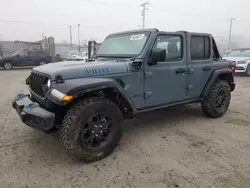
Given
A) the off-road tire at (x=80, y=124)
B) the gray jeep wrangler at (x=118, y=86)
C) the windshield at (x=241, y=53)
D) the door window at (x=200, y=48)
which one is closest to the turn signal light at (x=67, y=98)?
the gray jeep wrangler at (x=118, y=86)

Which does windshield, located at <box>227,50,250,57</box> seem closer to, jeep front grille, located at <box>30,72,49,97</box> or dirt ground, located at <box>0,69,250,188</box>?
dirt ground, located at <box>0,69,250,188</box>

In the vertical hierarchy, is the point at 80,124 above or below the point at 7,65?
above

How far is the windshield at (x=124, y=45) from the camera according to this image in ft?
11.7

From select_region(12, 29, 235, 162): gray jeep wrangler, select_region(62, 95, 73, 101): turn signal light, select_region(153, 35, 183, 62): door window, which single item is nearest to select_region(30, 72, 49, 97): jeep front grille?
select_region(12, 29, 235, 162): gray jeep wrangler

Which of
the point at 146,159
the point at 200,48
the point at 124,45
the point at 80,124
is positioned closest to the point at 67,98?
the point at 80,124

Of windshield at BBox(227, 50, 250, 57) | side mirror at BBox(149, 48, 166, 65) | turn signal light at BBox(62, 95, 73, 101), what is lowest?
windshield at BBox(227, 50, 250, 57)

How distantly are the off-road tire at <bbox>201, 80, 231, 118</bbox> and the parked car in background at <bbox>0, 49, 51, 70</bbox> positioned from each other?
50.2 feet

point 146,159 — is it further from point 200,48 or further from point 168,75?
point 200,48

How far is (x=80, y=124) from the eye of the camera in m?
2.74

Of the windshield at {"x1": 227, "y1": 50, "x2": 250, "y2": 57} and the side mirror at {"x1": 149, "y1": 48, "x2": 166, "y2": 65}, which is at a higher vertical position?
the side mirror at {"x1": 149, "y1": 48, "x2": 166, "y2": 65}

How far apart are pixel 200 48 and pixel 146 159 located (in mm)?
2590

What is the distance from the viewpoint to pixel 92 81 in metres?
2.83

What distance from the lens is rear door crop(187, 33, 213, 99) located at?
4156mm

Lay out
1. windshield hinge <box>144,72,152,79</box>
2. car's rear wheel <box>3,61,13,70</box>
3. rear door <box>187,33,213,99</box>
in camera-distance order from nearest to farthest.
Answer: windshield hinge <box>144,72,152,79</box>, rear door <box>187,33,213,99</box>, car's rear wheel <box>3,61,13,70</box>
